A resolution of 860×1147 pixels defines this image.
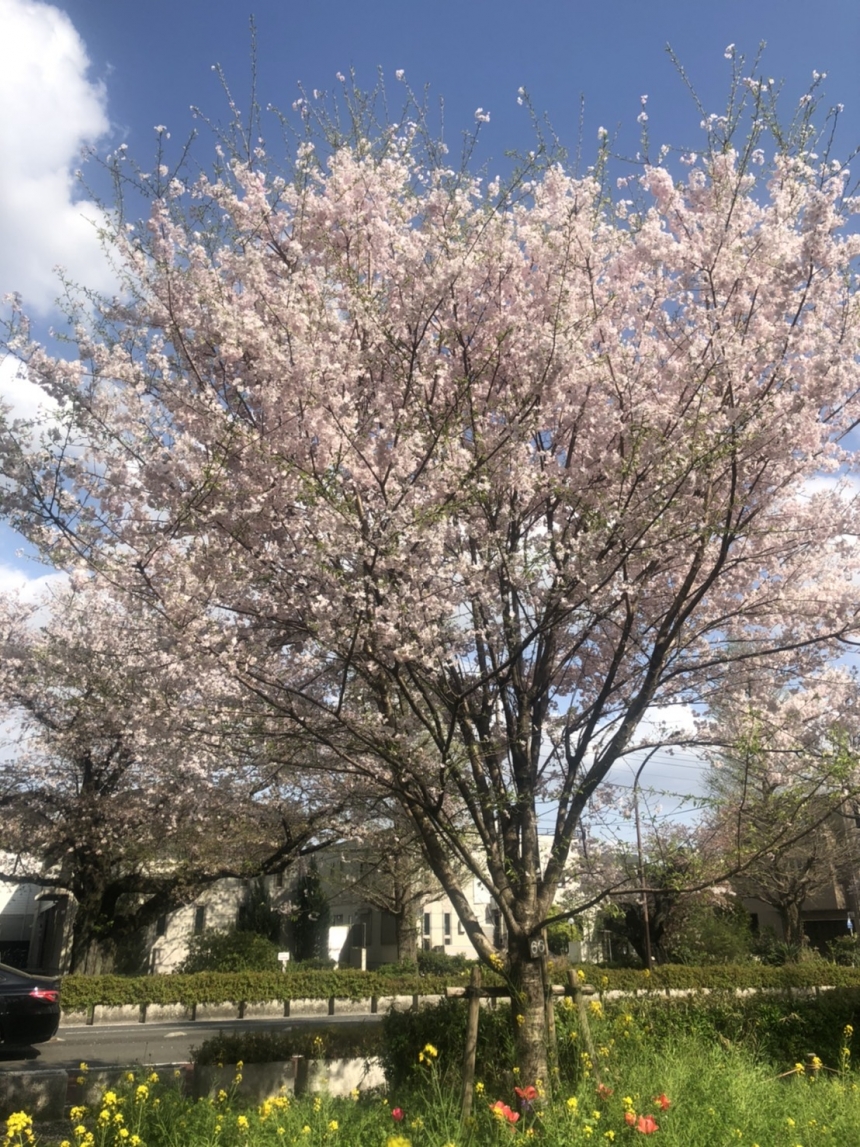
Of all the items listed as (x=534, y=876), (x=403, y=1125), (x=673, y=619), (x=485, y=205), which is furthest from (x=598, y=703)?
(x=485, y=205)

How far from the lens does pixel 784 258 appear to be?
19.0 feet

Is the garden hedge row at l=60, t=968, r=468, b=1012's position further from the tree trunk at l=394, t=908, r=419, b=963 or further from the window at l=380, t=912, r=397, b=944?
the window at l=380, t=912, r=397, b=944

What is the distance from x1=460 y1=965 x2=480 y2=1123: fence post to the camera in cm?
523

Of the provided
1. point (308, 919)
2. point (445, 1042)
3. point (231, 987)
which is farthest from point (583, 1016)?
point (308, 919)

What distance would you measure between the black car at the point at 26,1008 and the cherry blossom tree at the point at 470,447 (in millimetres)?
7483

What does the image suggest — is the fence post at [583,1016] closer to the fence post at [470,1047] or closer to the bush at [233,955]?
the fence post at [470,1047]

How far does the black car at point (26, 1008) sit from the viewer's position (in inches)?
440

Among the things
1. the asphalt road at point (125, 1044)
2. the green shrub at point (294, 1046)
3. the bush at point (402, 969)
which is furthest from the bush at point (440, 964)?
the green shrub at point (294, 1046)

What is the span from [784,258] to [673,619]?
2669 millimetres

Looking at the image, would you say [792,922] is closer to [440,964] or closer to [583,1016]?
[440,964]

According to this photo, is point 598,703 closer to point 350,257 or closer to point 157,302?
point 350,257

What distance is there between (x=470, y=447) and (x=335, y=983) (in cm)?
1985

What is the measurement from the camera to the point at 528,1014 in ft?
19.9

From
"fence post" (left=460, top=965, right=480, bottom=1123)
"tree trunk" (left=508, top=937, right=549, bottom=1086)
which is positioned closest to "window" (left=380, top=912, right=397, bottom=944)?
"fence post" (left=460, top=965, right=480, bottom=1123)
